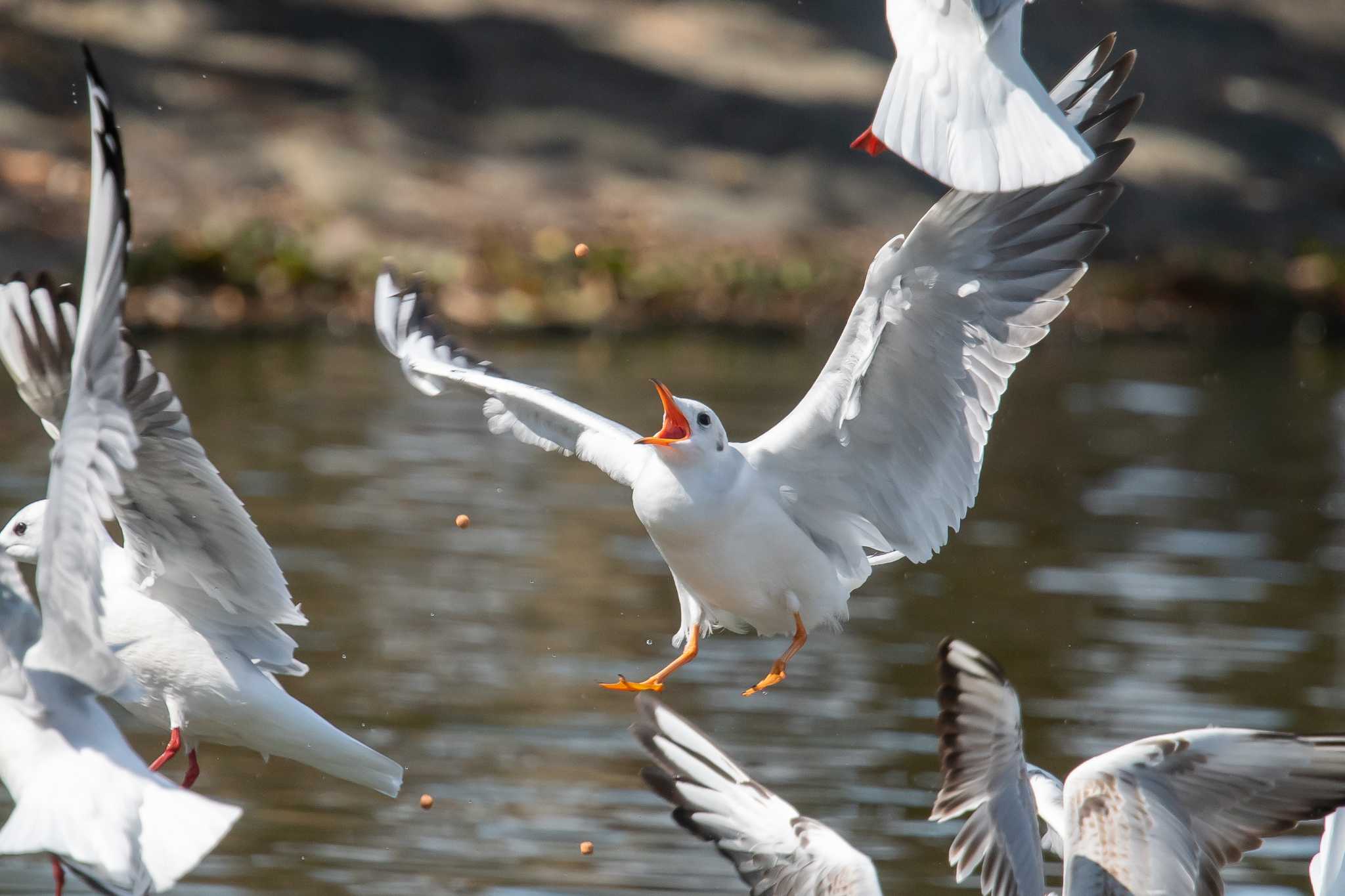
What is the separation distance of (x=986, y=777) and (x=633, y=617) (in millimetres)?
5487

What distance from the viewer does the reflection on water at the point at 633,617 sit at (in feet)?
22.8

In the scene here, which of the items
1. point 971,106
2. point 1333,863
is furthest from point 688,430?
point 1333,863

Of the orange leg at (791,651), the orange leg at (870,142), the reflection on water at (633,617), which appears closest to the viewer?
the orange leg at (870,142)

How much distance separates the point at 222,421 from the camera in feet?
44.7

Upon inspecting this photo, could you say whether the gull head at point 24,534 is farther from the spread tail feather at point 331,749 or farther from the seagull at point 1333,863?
the seagull at point 1333,863

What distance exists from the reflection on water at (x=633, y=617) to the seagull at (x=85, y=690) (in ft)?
6.69

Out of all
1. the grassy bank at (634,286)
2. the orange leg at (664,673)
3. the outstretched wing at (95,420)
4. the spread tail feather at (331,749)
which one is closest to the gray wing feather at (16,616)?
the outstretched wing at (95,420)

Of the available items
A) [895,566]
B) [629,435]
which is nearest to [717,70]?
[895,566]

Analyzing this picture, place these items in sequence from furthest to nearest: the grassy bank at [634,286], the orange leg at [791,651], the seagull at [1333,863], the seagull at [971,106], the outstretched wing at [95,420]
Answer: the grassy bank at [634,286], the orange leg at [791,651], the seagull at [1333,863], the seagull at [971,106], the outstretched wing at [95,420]

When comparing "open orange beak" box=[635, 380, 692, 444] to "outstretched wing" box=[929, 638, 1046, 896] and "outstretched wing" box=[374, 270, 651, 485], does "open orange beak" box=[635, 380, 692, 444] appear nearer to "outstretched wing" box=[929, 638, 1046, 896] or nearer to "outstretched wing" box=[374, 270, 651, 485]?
"outstretched wing" box=[374, 270, 651, 485]

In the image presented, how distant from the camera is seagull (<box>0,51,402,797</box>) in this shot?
4.95m

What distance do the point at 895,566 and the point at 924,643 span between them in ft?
6.31

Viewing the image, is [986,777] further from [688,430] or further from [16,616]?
[16,616]

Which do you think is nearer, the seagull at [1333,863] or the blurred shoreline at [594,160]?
the seagull at [1333,863]
